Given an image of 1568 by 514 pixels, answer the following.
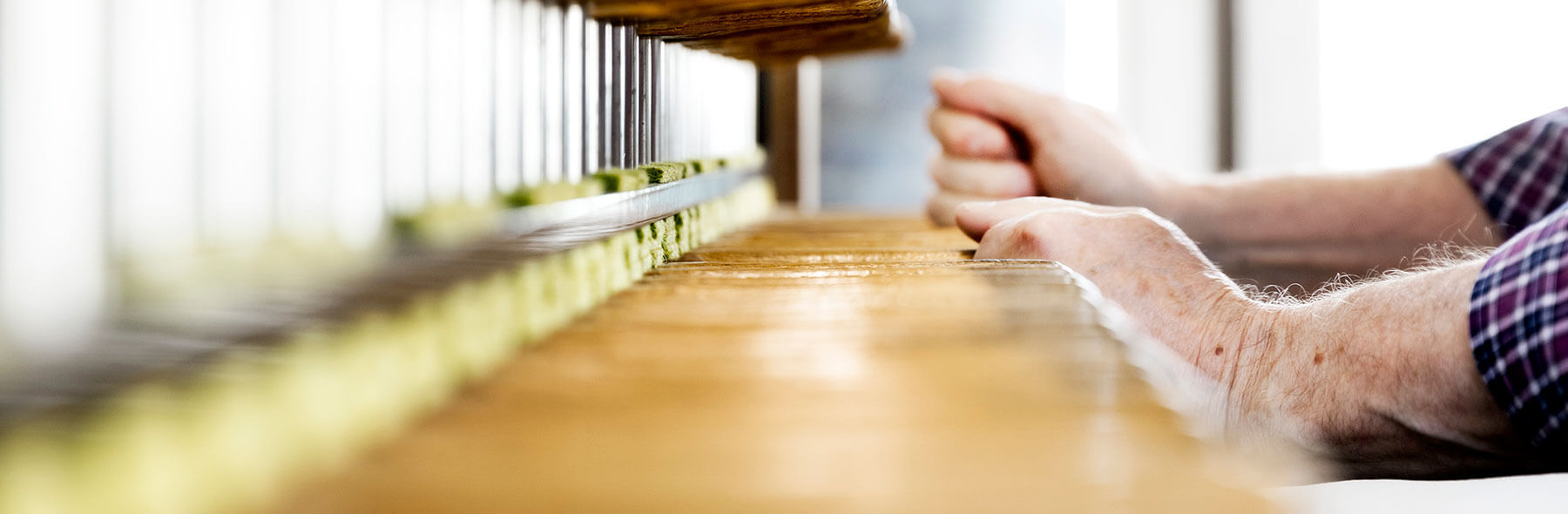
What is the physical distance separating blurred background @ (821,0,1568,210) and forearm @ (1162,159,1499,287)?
1144mm

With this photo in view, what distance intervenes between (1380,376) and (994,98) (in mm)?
511

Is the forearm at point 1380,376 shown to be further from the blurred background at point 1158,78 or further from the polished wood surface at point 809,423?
the blurred background at point 1158,78

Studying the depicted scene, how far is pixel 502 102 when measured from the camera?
0.37 m

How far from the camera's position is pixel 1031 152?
947 millimetres

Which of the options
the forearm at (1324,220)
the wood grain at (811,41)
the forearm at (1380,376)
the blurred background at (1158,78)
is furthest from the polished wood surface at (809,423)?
the blurred background at (1158,78)

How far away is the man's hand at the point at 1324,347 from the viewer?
1.53 ft

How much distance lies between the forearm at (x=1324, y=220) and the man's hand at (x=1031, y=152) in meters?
0.08

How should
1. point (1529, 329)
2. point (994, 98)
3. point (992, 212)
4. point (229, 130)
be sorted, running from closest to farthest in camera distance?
point (229, 130) < point (1529, 329) < point (992, 212) < point (994, 98)

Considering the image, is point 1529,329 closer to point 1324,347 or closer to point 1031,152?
point 1324,347

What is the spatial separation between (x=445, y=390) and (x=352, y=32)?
0.10 meters

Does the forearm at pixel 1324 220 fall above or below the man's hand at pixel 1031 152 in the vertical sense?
below

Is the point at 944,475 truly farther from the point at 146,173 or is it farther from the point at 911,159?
the point at 911,159

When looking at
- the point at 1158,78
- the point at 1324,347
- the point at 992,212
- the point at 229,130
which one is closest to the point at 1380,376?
the point at 1324,347

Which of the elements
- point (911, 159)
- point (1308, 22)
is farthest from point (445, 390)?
point (1308, 22)
